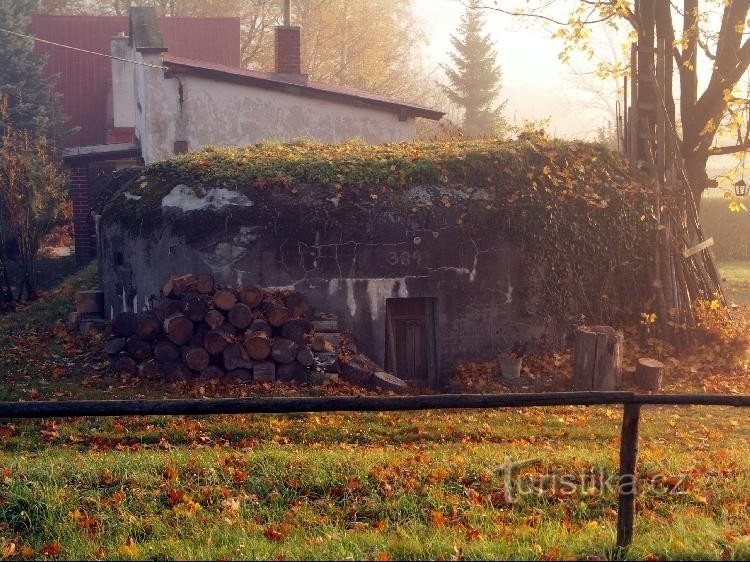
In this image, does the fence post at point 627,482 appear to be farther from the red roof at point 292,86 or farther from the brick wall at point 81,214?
Result: the brick wall at point 81,214

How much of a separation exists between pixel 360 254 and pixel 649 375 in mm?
4952

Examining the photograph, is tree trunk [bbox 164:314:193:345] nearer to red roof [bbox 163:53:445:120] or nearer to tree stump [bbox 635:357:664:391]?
tree stump [bbox 635:357:664:391]

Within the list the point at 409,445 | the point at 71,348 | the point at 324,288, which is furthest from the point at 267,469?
the point at 71,348

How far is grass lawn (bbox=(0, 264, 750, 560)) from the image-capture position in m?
5.52

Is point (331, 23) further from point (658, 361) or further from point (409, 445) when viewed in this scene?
point (409, 445)

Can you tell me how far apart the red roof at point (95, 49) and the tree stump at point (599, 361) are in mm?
28406

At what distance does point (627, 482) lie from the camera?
5.49 meters

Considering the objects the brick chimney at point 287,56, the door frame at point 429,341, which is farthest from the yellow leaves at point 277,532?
the brick chimney at point 287,56

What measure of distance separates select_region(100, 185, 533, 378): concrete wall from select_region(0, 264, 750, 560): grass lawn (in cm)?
370

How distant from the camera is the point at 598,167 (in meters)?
15.8

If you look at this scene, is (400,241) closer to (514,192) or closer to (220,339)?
(514,192)

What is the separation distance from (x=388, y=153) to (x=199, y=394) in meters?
5.79

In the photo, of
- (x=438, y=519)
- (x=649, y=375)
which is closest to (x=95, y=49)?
(x=649, y=375)

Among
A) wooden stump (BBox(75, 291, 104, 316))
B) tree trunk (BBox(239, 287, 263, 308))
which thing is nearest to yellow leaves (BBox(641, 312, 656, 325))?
tree trunk (BBox(239, 287, 263, 308))
